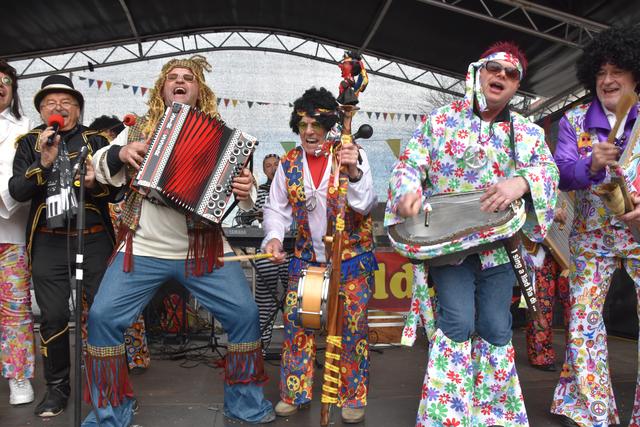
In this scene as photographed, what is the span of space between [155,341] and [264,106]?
200 inches

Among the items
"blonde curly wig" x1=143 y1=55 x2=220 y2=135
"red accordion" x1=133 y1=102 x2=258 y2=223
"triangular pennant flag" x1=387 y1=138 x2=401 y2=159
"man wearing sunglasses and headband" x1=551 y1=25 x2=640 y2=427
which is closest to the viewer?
"red accordion" x1=133 y1=102 x2=258 y2=223

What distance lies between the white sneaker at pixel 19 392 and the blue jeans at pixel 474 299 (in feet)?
8.48

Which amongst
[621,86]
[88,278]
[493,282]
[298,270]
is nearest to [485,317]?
[493,282]

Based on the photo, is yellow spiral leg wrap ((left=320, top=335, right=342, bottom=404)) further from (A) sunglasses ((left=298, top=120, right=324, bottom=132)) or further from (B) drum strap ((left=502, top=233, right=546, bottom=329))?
(A) sunglasses ((left=298, top=120, right=324, bottom=132))

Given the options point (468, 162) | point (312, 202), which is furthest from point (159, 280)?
point (468, 162)

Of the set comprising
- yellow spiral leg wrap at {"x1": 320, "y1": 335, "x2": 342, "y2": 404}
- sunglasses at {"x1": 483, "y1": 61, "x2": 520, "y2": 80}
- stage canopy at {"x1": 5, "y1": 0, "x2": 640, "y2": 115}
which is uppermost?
stage canopy at {"x1": 5, "y1": 0, "x2": 640, "y2": 115}

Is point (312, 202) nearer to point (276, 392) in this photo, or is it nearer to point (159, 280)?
point (159, 280)

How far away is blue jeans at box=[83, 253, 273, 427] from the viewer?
2.76 metres

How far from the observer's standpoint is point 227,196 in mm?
2850

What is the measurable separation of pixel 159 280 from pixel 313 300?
89 centimetres

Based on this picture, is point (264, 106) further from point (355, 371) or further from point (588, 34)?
point (355, 371)

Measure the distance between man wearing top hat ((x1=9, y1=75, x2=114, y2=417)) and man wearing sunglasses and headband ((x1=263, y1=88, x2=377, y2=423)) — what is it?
41.6 inches

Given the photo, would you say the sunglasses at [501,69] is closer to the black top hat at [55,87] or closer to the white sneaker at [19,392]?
the black top hat at [55,87]

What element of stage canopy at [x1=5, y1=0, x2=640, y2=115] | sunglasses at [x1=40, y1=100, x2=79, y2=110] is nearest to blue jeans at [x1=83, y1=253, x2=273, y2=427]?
sunglasses at [x1=40, y1=100, x2=79, y2=110]
